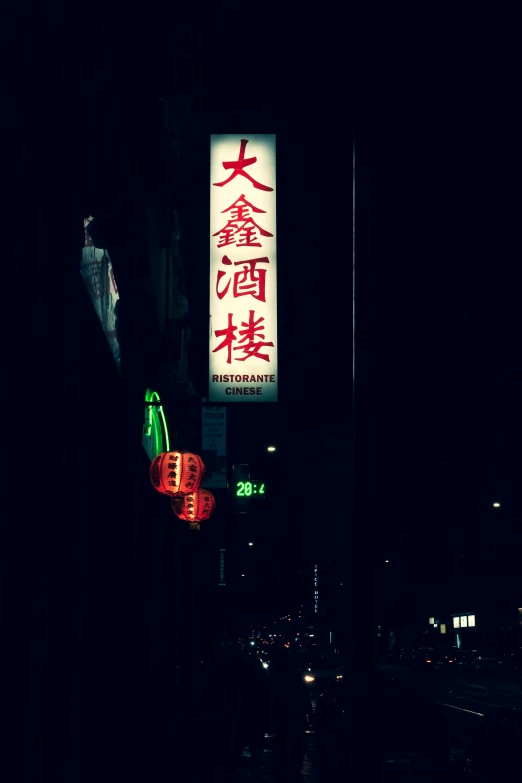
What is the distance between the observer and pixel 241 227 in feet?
57.1

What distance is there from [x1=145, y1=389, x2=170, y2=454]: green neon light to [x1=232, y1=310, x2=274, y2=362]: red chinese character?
5.84 ft

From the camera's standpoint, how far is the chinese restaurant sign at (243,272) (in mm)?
16938

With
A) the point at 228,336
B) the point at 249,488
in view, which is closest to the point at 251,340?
the point at 228,336

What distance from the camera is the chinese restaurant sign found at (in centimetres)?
1694

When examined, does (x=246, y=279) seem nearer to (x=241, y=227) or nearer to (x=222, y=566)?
(x=241, y=227)

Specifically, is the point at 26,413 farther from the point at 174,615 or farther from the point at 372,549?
the point at 174,615

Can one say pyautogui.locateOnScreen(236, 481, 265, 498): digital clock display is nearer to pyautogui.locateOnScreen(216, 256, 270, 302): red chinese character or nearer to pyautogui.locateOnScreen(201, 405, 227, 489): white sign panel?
pyautogui.locateOnScreen(201, 405, 227, 489): white sign panel

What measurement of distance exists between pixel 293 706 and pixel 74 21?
11777 mm

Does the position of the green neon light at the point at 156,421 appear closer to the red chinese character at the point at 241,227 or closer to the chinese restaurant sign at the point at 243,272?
the chinese restaurant sign at the point at 243,272

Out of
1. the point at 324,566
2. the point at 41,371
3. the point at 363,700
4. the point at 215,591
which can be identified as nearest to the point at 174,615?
the point at 363,700

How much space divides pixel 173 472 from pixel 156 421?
3.58m

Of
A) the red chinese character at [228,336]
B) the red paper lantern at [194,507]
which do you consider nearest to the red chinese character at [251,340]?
the red chinese character at [228,336]

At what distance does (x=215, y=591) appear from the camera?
54094mm

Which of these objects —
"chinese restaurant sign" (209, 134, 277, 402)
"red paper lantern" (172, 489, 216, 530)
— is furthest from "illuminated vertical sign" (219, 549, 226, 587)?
"chinese restaurant sign" (209, 134, 277, 402)
